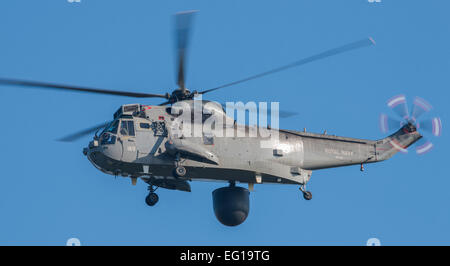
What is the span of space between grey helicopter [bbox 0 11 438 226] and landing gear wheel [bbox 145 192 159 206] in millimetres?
36

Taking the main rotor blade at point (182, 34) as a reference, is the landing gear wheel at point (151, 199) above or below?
below

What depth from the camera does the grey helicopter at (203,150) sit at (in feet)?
82.5

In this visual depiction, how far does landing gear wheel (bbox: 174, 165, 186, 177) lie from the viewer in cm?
2514

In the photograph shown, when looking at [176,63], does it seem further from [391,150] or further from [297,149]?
[391,150]

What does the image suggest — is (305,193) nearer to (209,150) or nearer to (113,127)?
(209,150)

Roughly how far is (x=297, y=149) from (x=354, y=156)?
2325 mm

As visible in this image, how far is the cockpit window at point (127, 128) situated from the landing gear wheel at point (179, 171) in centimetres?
186

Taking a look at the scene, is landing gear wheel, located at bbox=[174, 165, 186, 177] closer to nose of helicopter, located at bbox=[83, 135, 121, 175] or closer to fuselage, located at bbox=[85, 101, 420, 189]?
fuselage, located at bbox=[85, 101, 420, 189]

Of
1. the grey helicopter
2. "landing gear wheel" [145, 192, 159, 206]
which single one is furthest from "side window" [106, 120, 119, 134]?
"landing gear wheel" [145, 192, 159, 206]

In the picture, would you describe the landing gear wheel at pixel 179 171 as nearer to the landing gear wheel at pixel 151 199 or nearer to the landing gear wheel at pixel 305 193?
the landing gear wheel at pixel 151 199

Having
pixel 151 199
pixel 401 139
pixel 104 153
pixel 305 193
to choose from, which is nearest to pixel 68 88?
pixel 104 153

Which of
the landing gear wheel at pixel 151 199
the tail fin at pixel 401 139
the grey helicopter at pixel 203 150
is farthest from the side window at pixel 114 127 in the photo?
the tail fin at pixel 401 139

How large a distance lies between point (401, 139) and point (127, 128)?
409 inches
